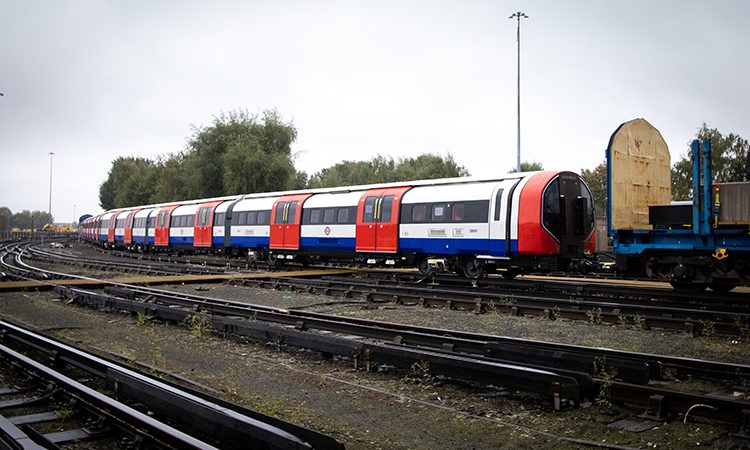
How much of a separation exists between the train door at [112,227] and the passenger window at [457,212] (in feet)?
128

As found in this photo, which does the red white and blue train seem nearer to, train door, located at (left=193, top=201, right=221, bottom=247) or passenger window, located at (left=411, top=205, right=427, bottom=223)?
passenger window, located at (left=411, top=205, right=427, bottom=223)

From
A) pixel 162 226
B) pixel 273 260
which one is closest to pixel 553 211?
pixel 273 260

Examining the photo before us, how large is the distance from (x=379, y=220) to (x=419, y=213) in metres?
1.88

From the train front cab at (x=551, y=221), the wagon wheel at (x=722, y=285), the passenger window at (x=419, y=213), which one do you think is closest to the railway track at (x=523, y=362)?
the train front cab at (x=551, y=221)

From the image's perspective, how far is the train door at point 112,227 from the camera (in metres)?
50.8

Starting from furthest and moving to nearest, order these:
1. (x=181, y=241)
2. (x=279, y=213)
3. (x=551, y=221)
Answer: (x=181, y=241) → (x=279, y=213) → (x=551, y=221)

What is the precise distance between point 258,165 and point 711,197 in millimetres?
43595

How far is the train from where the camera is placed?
1422cm

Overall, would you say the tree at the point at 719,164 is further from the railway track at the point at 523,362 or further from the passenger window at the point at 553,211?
the railway track at the point at 523,362

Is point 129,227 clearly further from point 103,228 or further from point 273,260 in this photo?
point 273,260

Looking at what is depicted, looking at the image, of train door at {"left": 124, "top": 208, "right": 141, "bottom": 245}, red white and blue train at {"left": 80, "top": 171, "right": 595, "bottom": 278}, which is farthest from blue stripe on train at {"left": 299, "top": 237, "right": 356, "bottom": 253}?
train door at {"left": 124, "top": 208, "right": 141, "bottom": 245}

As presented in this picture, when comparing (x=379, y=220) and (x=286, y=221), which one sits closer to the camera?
(x=379, y=220)

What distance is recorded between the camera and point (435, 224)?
19766mm

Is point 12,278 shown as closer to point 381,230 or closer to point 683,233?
point 381,230
